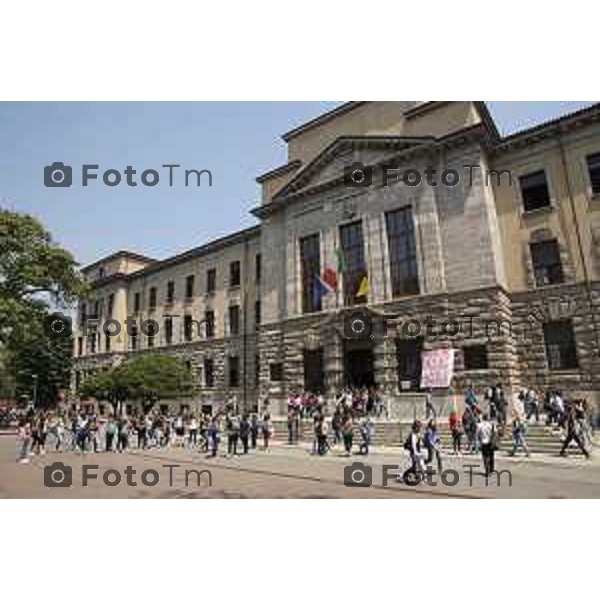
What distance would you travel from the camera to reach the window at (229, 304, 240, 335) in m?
41.6

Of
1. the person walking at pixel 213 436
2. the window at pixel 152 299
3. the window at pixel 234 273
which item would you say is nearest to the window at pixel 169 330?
the window at pixel 152 299

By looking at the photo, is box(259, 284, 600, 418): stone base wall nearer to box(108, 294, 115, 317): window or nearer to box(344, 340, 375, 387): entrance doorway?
box(344, 340, 375, 387): entrance doorway

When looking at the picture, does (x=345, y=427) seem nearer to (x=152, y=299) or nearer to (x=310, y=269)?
(x=310, y=269)

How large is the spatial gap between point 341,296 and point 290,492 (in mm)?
19147

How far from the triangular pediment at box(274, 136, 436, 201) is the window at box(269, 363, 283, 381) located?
10.8 m

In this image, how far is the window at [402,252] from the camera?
29328 millimetres

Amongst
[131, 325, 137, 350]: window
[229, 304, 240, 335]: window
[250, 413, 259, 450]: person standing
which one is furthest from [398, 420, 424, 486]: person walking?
[131, 325, 137, 350]: window

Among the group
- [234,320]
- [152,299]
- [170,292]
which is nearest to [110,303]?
[152,299]

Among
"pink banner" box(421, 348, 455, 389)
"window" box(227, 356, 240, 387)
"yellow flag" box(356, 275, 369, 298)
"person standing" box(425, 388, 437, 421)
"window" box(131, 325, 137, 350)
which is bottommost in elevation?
"person standing" box(425, 388, 437, 421)

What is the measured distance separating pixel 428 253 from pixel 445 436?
9790 mm

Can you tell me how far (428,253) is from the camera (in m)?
28.6

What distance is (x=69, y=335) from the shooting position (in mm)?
60188

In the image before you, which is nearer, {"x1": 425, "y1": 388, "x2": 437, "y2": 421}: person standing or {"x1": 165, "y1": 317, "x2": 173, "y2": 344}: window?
{"x1": 425, "y1": 388, "x2": 437, "y2": 421}: person standing
